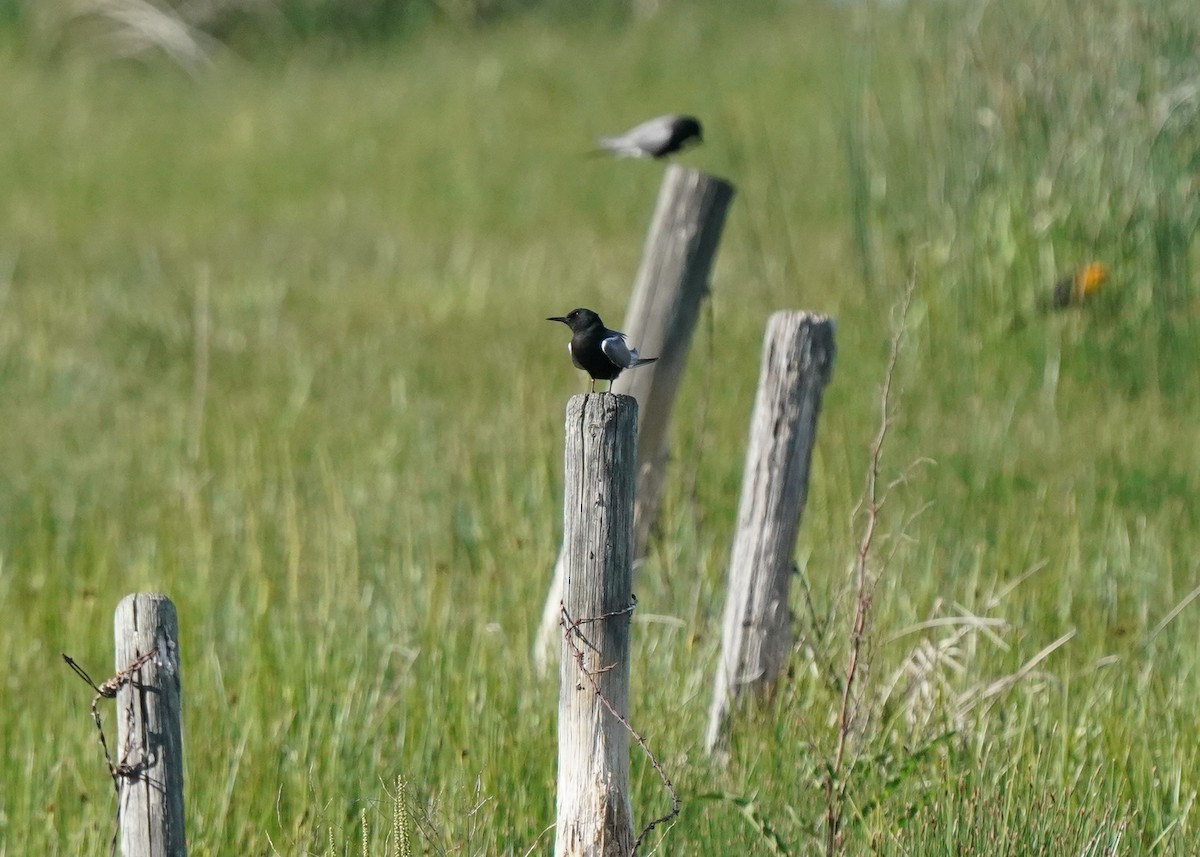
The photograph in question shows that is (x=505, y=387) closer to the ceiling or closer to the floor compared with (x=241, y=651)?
closer to the ceiling

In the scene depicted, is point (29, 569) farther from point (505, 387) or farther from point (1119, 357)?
point (1119, 357)

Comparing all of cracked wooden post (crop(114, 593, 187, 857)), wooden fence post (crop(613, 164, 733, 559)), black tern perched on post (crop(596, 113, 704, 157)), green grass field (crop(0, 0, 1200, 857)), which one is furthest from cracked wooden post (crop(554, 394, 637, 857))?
black tern perched on post (crop(596, 113, 704, 157))

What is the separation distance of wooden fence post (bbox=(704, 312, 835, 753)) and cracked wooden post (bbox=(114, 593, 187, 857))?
5.91 ft

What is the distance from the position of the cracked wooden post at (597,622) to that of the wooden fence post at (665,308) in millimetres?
1708

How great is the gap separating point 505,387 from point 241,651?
355 centimetres

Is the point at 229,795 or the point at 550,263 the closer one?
the point at 229,795

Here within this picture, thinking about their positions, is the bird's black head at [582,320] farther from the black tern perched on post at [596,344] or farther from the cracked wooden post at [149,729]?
the cracked wooden post at [149,729]

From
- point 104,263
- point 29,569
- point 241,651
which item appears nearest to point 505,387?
point 29,569

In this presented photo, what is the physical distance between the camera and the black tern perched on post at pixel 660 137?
16.3 feet

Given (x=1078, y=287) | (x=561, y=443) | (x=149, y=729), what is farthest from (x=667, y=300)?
(x=1078, y=287)

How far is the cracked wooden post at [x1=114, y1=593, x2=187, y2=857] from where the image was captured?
7.82 feet

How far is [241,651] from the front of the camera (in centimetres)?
457

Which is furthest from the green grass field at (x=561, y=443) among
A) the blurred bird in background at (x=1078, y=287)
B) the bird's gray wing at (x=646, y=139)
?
the bird's gray wing at (x=646, y=139)

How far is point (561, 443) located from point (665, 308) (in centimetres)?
174
